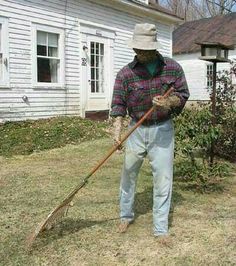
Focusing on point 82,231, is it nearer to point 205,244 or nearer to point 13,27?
point 205,244

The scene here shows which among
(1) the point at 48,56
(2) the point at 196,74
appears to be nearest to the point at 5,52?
(1) the point at 48,56

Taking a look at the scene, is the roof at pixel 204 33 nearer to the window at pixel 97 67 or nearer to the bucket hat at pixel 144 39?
the window at pixel 97 67

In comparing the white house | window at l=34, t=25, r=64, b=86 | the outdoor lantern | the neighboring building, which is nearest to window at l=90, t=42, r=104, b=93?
the white house

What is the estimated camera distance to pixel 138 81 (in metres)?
4.27

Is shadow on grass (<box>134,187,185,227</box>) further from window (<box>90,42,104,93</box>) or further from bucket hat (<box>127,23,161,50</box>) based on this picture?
window (<box>90,42,104,93</box>)

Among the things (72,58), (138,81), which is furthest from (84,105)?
(138,81)

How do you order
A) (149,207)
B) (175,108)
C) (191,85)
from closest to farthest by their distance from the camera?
(175,108)
(149,207)
(191,85)

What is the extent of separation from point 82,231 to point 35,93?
816cm

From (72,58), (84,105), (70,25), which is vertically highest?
(70,25)

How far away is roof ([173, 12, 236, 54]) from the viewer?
25812 mm

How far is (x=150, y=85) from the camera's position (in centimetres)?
425

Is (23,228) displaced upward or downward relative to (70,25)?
downward

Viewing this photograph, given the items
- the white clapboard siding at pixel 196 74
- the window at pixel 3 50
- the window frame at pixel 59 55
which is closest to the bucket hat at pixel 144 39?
the window at pixel 3 50

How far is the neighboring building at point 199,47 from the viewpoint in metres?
25.5
